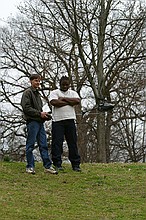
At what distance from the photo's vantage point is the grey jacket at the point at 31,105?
8.38 metres

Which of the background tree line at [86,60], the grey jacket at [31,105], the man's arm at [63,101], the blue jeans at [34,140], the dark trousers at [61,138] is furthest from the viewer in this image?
the background tree line at [86,60]

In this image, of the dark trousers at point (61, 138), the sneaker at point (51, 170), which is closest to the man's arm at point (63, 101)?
the dark trousers at point (61, 138)

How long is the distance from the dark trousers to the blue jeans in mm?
239

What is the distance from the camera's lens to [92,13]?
22.5 meters

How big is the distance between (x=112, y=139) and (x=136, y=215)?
21.2 m

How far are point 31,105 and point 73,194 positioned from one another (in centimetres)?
202

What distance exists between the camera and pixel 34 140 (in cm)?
853

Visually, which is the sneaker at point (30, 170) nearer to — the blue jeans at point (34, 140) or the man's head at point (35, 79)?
the blue jeans at point (34, 140)

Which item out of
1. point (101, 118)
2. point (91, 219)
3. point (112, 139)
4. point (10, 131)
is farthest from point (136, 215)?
point (112, 139)

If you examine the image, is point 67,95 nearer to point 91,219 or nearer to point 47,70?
point 91,219

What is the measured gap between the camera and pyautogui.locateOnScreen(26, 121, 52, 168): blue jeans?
849cm

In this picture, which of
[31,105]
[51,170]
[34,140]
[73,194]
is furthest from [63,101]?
[73,194]

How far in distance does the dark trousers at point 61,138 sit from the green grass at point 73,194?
0.26m

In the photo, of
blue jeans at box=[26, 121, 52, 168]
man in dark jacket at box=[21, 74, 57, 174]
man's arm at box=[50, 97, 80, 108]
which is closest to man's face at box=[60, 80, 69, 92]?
man's arm at box=[50, 97, 80, 108]
